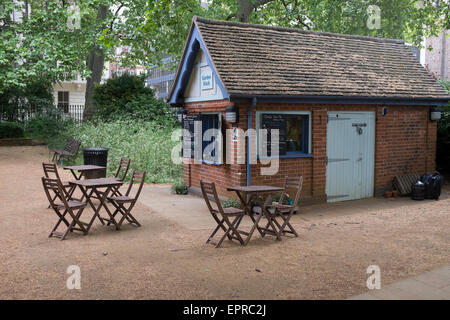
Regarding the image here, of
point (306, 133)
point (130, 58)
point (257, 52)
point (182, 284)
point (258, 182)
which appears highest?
point (130, 58)

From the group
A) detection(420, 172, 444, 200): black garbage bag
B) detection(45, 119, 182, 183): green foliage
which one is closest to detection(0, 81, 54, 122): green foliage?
detection(45, 119, 182, 183): green foliage

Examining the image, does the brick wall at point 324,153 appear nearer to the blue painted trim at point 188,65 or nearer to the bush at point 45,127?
the blue painted trim at point 188,65

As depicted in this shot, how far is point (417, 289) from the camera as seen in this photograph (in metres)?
5.64

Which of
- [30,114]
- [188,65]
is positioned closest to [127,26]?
[30,114]

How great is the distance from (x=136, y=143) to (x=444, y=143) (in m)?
10.9

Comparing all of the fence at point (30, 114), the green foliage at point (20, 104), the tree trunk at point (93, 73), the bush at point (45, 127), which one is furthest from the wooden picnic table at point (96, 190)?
the green foliage at point (20, 104)

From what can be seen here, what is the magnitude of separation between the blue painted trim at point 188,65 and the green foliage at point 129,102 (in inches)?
359

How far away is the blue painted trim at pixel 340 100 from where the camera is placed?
10.3 metres

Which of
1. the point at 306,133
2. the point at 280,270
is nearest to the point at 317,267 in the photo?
the point at 280,270

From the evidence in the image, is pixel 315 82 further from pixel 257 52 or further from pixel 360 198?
pixel 360 198

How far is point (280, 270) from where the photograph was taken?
6.45 m

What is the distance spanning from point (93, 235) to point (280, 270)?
3.80 meters

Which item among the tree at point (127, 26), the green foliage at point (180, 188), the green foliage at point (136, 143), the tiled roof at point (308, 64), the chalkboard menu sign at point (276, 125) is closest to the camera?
the chalkboard menu sign at point (276, 125)

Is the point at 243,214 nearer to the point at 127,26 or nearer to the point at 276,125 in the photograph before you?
the point at 276,125
